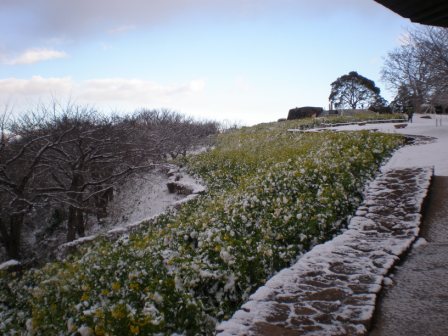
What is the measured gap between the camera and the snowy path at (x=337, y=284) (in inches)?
119

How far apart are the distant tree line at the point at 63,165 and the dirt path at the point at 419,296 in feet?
35.8

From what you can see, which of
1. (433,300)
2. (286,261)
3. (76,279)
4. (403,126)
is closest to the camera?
(433,300)

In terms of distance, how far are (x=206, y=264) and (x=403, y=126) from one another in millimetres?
17712

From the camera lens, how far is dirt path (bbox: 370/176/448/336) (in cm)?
301

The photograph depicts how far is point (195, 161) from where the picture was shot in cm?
2183

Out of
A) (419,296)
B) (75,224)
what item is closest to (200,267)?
(419,296)

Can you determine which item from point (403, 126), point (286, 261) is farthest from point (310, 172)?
point (403, 126)

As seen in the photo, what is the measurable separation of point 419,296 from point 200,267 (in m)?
2.46

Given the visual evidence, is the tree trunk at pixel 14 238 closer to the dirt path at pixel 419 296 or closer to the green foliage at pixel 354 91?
the dirt path at pixel 419 296

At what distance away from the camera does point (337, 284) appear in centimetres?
372

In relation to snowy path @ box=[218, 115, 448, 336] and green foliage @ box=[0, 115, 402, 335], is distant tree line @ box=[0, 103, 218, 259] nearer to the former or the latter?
green foliage @ box=[0, 115, 402, 335]

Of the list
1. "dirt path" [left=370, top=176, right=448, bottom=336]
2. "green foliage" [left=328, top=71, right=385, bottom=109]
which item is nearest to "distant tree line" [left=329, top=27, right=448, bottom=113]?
"green foliage" [left=328, top=71, right=385, bottom=109]

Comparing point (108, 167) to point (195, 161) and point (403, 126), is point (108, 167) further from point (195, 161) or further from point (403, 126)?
point (403, 126)

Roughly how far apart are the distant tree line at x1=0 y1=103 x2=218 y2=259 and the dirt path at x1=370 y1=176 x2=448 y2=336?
10.9 metres
